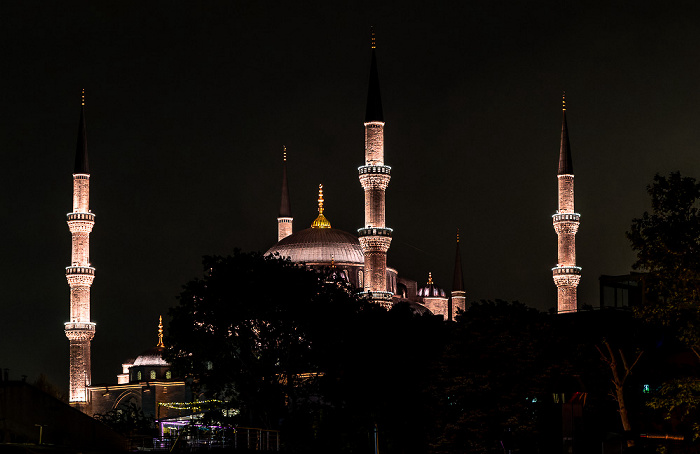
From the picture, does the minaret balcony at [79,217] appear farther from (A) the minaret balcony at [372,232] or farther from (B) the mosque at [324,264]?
(A) the minaret balcony at [372,232]

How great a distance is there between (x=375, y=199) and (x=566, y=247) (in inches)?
511

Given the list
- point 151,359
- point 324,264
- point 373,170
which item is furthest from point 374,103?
point 151,359

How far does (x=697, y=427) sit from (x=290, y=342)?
22.5 meters

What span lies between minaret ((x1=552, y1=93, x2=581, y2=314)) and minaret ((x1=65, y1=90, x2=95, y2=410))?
30307mm

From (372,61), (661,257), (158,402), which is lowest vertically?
(158,402)

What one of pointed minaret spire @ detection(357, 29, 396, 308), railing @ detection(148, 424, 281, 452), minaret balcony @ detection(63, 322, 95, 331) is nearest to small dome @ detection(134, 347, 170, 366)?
minaret balcony @ detection(63, 322, 95, 331)

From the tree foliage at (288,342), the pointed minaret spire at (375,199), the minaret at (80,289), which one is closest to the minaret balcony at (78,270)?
the minaret at (80,289)

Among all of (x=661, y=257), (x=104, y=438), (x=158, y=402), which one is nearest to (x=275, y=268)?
(x=104, y=438)

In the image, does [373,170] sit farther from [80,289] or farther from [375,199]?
[80,289]

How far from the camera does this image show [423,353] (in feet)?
144

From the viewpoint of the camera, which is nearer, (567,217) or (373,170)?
(373,170)

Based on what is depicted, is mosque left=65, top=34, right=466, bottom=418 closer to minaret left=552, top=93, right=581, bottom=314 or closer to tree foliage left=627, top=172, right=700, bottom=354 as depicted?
minaret left=552, top=93, right=581, bottom=314

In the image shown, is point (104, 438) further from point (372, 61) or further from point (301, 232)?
point (301, 232)

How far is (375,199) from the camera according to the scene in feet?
227
